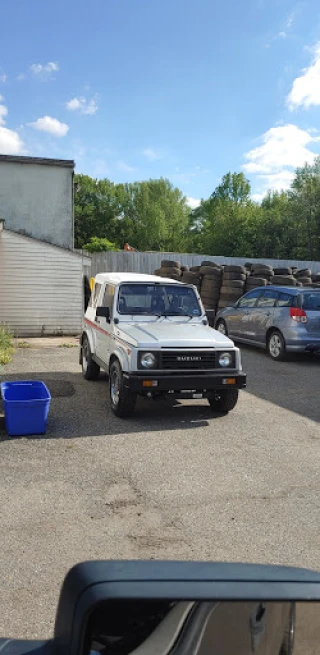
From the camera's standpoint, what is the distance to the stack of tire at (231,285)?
690 inches

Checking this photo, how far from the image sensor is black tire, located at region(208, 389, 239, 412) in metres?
7.21

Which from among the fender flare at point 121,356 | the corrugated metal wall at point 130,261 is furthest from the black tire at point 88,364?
the corrugated metal wall at point 130,261

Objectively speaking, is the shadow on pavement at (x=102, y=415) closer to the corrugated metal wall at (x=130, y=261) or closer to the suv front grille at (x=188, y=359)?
the suv front grille at (x=188, y=359)

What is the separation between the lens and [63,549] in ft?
11.8

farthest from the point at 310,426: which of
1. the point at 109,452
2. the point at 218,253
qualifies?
the point at 218,253

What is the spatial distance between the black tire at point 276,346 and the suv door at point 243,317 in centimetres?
87

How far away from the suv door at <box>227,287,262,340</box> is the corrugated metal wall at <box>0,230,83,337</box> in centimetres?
475

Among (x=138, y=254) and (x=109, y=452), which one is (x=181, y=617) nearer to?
(x=109, y=452)

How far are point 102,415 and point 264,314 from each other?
6655mm

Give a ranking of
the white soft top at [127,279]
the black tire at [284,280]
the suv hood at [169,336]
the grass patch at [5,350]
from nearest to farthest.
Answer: the suv hood at [169,336] → the white soft top at [127,279] → the grass patch at [5,350] → the black tire at [284,280]

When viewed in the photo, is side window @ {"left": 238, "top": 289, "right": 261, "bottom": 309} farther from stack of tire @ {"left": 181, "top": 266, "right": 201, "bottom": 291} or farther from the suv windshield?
stack of tire @ {"left": 181, "top": 266, "right": 201, "bottom": 291}

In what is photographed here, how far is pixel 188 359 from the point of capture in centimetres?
683

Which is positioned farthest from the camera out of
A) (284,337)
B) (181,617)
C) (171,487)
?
(284,337)

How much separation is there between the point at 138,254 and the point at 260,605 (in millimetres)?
25680
